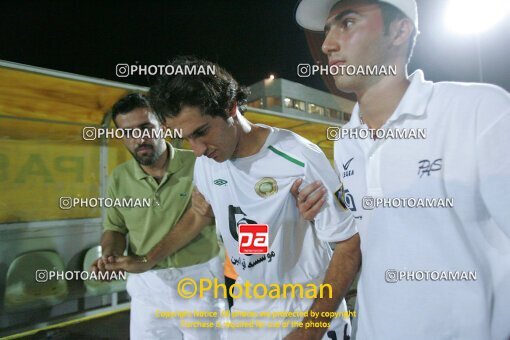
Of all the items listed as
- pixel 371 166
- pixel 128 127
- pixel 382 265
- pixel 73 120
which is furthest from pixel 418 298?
pixel 73 120

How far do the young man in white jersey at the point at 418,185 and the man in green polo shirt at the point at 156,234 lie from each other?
1.56ft

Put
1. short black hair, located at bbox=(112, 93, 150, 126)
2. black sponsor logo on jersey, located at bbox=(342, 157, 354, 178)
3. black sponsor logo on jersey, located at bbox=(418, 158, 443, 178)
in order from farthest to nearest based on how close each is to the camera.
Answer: short black hair, located at bbox=(112, 93, 150, 126) → black sponsor logo on jersey, located at bbox=(342, 157, 354, 178) → black sponsor logo on jersey, located at bbox=(418, 158, 443, 178)

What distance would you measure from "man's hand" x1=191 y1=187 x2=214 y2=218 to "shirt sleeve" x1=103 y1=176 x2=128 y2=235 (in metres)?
0.25

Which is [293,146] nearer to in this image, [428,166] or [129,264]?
[428,166]

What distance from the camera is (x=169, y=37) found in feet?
3.97

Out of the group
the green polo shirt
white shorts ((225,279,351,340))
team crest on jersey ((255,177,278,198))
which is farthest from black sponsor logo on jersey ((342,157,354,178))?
the green polo shirt

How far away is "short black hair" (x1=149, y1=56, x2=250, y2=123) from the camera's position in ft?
3.49

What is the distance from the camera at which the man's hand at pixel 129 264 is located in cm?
121

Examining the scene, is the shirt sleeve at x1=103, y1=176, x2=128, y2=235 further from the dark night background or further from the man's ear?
the man's ear

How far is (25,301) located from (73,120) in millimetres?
692

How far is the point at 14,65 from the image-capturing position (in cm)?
115

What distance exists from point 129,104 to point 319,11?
2.22 feet

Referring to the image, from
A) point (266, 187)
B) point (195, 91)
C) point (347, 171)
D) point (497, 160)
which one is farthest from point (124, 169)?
point (497, 160)

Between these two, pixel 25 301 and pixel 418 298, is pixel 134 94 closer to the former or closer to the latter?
pixel 25 301
